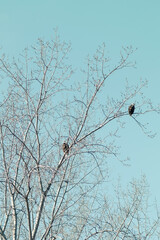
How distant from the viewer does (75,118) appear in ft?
17.8

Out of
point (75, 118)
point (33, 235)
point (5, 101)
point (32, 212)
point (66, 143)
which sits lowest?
point (33, 235)

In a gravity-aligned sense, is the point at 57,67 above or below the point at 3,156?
above

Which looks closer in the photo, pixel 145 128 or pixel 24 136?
pixel 145 128

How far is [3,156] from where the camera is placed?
5.30 meters

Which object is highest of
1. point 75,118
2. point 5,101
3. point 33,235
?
point 5,101

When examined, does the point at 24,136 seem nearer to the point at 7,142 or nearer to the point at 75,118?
the point at 7,142

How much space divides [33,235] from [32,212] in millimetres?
646

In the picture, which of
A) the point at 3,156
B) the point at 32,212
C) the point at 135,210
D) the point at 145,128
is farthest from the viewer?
the point at 135,210

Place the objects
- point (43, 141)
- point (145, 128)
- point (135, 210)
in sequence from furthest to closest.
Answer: point (135, 210), point (43, 141), point (145, 128)

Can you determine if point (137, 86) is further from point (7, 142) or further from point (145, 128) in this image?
point (7, 142)

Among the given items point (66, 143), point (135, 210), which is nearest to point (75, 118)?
point (66, 143)

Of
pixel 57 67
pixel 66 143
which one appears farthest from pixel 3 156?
pixel 57 67

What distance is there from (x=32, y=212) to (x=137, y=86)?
2546mm

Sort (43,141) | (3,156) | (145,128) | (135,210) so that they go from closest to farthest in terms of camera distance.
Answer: (145,128), (3,156), (43,141), (135,210)
